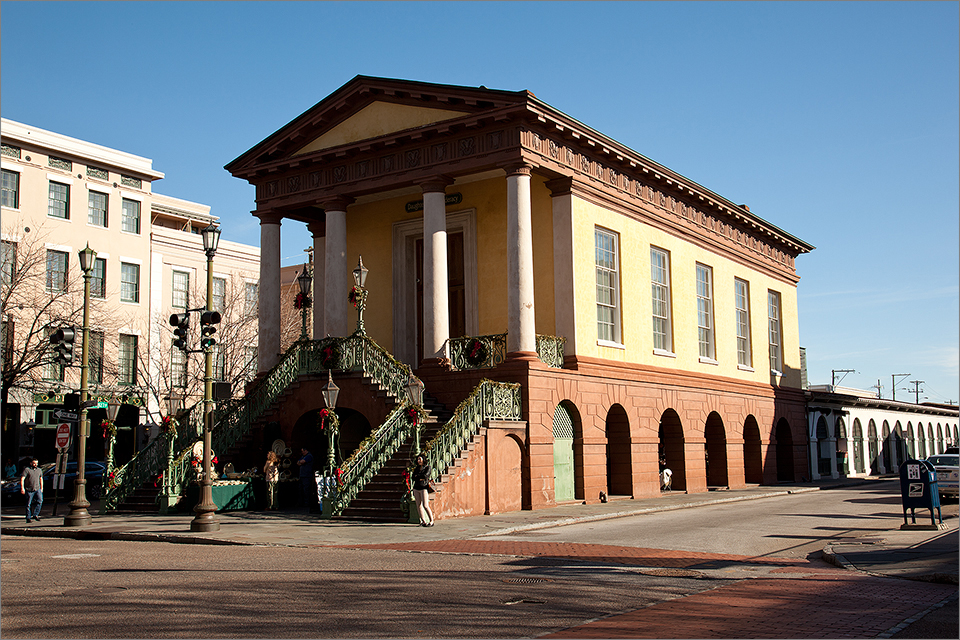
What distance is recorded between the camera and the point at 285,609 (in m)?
9.27

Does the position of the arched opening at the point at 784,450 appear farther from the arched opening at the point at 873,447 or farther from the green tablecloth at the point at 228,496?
the green tablecloth at the point at 228,496

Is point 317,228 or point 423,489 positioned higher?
point 317,228

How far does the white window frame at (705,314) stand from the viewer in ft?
108

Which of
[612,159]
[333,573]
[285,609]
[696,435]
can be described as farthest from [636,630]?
[696,435]

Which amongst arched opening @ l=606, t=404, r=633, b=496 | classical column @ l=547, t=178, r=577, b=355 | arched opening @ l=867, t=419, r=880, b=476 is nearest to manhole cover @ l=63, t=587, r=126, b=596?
classical column @ l=547, t=178, r=577, b=355

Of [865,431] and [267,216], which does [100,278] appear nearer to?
[267,216]

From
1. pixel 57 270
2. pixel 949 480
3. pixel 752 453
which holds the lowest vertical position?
pixel 949 480

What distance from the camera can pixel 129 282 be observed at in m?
41.8

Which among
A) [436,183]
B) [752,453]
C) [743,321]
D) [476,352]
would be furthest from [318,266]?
[752,453]

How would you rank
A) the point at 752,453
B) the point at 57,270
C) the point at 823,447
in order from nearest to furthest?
the point at 752,453, the point at 57,270, the point at 823,447

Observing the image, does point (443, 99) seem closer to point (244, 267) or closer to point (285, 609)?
point (285, 609)

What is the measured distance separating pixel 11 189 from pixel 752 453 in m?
31.1

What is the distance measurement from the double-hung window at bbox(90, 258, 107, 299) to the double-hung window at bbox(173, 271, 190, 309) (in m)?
3.84

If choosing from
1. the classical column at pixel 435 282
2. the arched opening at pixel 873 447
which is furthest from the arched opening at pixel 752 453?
the arched opening at pixel 873 447
